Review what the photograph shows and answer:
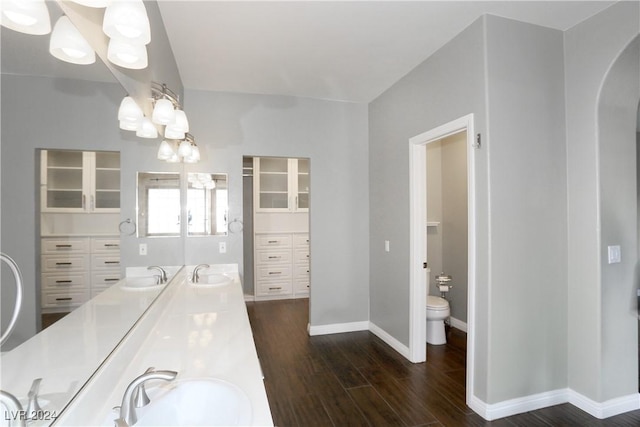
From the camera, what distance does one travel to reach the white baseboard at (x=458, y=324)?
12.0 feet

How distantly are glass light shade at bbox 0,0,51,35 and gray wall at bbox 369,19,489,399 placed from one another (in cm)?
221

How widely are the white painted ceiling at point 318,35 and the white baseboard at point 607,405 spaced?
2.57 meters

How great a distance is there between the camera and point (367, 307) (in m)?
3.89

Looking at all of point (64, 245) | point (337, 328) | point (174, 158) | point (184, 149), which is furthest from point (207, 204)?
point (64, 245)

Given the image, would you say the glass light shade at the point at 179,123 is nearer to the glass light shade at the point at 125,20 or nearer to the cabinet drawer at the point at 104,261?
the glass light shade at the point at 125,20

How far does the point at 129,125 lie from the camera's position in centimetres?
141

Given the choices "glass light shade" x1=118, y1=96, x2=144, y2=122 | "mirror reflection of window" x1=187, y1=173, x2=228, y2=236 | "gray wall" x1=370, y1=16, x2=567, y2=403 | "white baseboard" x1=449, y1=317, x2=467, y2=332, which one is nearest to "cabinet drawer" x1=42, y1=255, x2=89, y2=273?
"glass light shade" x1=118, y1=96, x2=144, y2=122

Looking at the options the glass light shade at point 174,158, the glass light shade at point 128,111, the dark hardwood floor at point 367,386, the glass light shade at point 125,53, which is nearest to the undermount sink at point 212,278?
the dark hardwood floor at point 367,386

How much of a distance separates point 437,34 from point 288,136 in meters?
1.81

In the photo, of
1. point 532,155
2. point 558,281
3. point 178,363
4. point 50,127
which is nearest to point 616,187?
point 532,155

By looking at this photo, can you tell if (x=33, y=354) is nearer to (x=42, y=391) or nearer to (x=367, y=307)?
(x=42, y=391)

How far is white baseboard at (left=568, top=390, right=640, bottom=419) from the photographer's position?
83.4 inches

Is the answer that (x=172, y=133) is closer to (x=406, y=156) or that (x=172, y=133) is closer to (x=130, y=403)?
(x=130, y=403)

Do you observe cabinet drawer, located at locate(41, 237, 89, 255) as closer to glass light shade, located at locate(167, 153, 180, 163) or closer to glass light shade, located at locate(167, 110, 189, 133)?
glass light shade, located at locate(167, 110, 189, 133)
